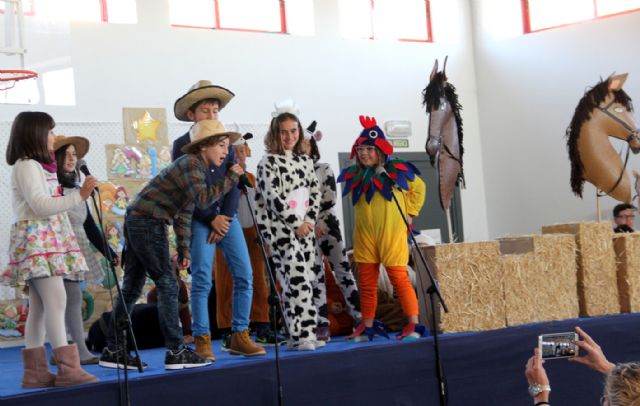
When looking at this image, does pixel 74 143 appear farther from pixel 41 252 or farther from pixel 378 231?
pixel 378 231

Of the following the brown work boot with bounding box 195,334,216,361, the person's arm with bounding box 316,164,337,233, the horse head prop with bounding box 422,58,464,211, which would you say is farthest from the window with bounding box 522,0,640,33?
the brown work boot with bounding box 195,334,216,361

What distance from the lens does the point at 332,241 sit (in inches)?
212

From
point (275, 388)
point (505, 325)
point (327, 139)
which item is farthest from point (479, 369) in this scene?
point (327, 139)

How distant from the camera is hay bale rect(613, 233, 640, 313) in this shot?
616cm

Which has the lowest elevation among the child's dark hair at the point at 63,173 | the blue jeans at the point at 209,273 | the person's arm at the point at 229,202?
the blue jeans at the point at 209,273

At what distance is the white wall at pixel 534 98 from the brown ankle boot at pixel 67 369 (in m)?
6.28

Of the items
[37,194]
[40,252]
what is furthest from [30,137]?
[40,252]

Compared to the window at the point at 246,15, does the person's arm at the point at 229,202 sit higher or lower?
lower

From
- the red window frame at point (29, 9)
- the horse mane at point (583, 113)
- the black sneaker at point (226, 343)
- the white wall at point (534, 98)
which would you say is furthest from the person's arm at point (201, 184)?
the white wall at point (534, 98)

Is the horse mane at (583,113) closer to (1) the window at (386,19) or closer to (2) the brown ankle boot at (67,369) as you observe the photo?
(1) the window at (386,19)

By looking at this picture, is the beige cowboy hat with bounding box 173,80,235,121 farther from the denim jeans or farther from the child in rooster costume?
the child in rooster costume

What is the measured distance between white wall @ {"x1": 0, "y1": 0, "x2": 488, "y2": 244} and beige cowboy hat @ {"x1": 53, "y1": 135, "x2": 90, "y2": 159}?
1934 mm

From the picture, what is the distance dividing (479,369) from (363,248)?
992 millimetres

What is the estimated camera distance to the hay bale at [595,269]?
6043 mm
